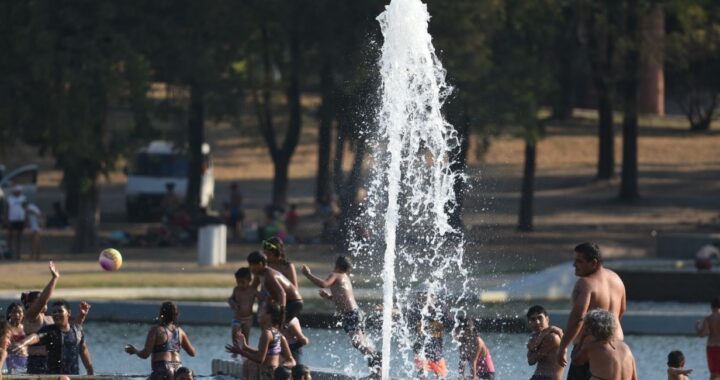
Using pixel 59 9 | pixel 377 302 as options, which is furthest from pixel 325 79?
pixel 377 302

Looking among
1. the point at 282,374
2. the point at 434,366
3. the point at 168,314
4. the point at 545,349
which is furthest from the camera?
the point at 434,366

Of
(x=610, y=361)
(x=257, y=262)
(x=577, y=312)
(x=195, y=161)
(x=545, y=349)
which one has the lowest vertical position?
(x=545, y=349)

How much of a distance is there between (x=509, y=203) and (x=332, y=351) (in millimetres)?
25147

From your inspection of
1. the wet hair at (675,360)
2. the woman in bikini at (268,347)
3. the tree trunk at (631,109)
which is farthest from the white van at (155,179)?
the woman in bikini at (268,347)

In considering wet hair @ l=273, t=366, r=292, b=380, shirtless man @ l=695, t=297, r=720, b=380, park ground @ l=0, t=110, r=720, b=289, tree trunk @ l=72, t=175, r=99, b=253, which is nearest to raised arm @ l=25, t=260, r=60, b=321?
wet hair @ l=273, t=366, r=292, b=380

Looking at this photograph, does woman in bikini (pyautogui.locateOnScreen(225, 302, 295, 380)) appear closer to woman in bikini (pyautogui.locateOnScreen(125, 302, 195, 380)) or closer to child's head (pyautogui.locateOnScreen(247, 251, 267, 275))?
woman in bikini (pyautogui.locateOnScreen(125, 302, 195, 380))

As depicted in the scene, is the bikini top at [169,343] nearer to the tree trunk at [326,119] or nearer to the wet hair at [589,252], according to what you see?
the wet hair at [589,252]

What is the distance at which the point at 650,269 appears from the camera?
28.1 metres

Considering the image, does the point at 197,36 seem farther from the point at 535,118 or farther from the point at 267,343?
the point at 267,343

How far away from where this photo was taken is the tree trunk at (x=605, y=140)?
149 ft

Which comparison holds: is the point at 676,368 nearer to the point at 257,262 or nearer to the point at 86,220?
the point at 257,262

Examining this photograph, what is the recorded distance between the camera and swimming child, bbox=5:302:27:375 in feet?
45.3

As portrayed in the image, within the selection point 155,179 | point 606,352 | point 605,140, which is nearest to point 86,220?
point 155,179

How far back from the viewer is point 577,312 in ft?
38.6
